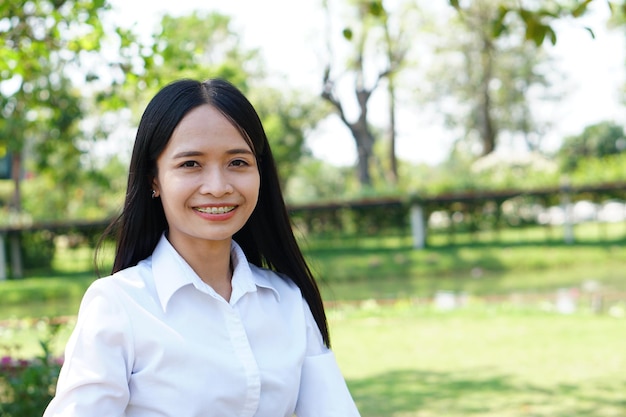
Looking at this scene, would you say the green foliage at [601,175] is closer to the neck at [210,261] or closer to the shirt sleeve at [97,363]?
the neck at [210,261]

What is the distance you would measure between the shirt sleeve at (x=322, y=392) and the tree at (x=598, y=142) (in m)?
38.4

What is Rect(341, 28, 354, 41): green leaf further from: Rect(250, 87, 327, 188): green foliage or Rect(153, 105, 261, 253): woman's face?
Rect(250, 87, 327, 188): green foliage

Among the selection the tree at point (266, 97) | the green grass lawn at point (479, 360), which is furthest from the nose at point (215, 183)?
the tree at point (266, 97)

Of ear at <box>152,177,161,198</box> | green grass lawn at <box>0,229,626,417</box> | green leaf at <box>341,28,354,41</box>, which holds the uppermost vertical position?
green leaf at <box>341,28,354,41</box>

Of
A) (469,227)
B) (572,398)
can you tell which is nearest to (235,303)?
(572,398)

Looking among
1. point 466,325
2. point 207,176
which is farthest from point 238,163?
point 466,325

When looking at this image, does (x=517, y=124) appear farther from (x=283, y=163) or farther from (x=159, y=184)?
(x=159, y=184)

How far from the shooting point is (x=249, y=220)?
216 cm

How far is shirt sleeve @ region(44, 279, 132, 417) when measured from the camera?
165 cm

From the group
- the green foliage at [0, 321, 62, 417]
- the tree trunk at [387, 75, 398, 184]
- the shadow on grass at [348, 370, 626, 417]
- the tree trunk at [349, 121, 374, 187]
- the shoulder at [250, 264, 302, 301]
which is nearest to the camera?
the shoulder at [250, 264, 302, 301]

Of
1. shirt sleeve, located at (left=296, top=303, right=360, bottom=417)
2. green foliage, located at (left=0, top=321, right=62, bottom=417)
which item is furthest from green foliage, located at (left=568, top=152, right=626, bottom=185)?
shirt sleeve, located at (left=296, top=303, right=360, bottom=417)

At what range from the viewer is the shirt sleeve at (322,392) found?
1.96m

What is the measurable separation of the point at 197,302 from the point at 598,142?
134 feet

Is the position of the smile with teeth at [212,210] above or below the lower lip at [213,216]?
above
